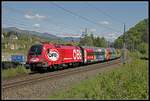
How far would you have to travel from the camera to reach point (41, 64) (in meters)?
32.4

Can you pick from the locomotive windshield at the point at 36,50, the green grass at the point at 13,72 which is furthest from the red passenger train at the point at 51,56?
the green grass at the point at 13,72

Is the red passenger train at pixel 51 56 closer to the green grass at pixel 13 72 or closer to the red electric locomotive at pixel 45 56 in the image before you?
the red electric locomotive at pixel 45 56

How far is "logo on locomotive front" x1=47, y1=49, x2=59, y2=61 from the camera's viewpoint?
33.6 metres

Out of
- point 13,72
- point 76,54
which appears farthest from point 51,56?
point 76,54

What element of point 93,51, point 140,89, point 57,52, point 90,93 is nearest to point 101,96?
point 90,93

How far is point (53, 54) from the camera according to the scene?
34.3 meters

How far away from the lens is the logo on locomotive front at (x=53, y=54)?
110 ft

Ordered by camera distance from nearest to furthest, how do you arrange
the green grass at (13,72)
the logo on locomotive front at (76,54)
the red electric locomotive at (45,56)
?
the green grass at (13,72)
the red electric locomotive at (45,56)
the logo on locomotive front at (76,54)

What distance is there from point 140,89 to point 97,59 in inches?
1700

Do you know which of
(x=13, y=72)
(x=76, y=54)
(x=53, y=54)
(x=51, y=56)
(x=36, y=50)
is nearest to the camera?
(x=13, y=72)

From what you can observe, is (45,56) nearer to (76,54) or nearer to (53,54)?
(53,54)

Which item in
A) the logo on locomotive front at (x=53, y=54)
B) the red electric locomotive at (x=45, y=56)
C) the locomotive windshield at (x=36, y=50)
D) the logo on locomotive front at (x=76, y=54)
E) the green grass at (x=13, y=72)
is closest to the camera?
the green grass at (x=13, y=72)

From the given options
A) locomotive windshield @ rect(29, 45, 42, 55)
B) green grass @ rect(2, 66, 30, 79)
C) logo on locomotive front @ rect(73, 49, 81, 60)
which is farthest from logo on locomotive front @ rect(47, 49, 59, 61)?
logo on locomotive front @ rect(73, 49, 81, 60)

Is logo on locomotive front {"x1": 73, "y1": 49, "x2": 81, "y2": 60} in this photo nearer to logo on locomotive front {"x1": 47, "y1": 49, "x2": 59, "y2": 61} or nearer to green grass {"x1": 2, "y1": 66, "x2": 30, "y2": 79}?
logo on locomotive front {"x1": 47, "y1": 49, "x2": 59, "y2": 61}
